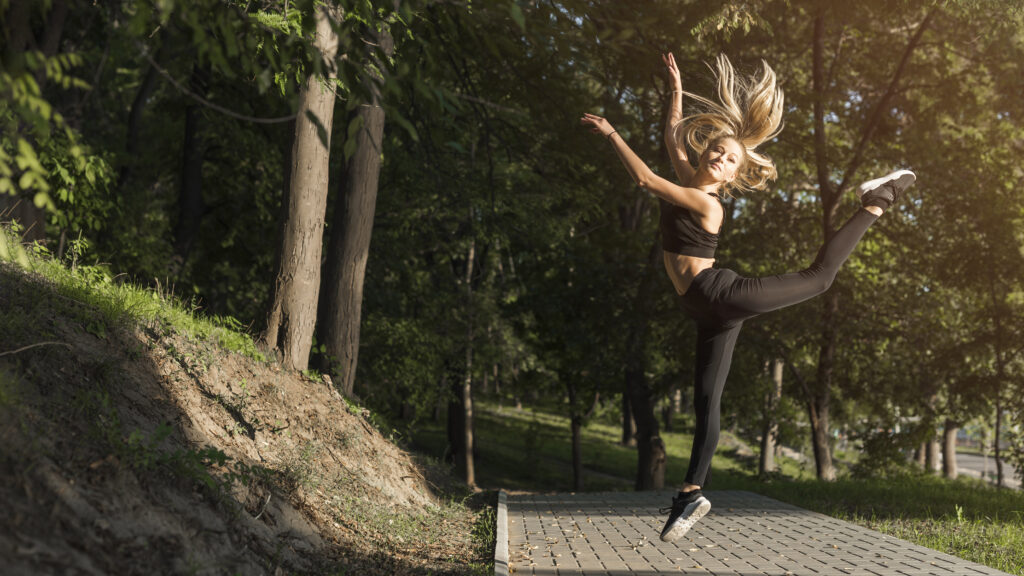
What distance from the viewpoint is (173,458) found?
5574mm

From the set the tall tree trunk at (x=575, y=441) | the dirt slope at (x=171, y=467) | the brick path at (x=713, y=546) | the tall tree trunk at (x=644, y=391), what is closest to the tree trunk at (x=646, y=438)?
the tall tree trunk at (x=644, y=391)

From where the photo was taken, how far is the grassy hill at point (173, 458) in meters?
4.30

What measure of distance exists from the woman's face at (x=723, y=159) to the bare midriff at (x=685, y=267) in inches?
24.5

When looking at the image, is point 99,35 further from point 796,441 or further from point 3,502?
point 796,441

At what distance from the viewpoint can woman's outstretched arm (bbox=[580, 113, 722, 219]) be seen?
5.34 metres

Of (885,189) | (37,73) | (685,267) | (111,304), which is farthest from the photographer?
(37,73)

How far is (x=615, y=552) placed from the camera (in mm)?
8148

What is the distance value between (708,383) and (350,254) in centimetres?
769

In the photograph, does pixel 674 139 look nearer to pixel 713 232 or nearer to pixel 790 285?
pixel 713 232

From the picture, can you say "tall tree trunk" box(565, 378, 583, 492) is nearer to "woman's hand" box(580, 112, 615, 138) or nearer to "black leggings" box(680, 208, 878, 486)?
"black leggings" box(680, 208, 878, 486)

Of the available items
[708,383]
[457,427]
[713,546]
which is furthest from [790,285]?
[457,427]

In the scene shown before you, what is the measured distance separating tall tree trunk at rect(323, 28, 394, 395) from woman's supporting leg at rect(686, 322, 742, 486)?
729cm

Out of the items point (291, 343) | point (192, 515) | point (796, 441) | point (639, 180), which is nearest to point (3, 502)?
point (192, 515)

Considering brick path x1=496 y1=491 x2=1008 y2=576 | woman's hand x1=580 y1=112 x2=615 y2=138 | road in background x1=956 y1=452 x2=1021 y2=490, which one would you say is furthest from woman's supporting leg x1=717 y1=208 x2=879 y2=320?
road in background x1=956 y1=452 x2=1021 y2=490
